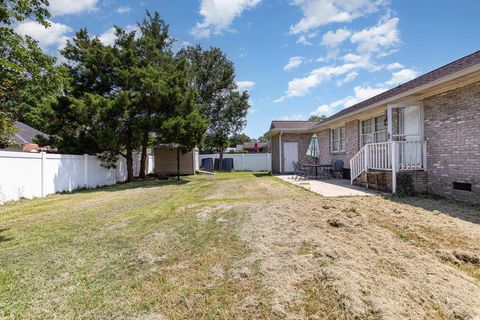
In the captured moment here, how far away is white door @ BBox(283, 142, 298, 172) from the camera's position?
1989 cm

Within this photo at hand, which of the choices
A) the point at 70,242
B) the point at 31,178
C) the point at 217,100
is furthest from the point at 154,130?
the point at 217,100

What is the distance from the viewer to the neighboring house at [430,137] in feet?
23.5

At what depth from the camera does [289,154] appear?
65.5 ft

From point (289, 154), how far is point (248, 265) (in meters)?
17.0

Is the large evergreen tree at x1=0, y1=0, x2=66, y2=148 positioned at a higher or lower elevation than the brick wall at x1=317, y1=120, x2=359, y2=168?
higher

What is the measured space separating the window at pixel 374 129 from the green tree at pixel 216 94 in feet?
62.5

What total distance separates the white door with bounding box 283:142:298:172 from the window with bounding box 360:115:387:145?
6997mm

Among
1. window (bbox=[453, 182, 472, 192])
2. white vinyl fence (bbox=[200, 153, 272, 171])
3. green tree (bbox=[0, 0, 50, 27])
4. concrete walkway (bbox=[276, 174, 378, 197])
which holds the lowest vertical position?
concrete walkway (bbox=[276, 174, 378, 197])

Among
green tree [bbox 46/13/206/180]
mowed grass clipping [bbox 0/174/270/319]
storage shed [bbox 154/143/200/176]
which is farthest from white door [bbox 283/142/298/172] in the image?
mowed grass clipping [bbox 0/174/270/319]

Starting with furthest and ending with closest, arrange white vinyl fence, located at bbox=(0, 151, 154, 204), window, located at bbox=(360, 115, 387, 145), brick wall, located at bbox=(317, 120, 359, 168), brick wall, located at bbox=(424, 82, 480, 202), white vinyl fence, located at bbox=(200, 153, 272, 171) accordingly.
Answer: white vinyl fence, located at bbox=(200, 153, 272, 171) → brick wall, located at bbox=(317, 120, 359, 168) → window, located at bbox=(360, 115, 387, 145) → white vinyl fence, located at bbox=(0, 151, 154, 204) → brick wall, located at bbox=(424, 82, 480, 202)

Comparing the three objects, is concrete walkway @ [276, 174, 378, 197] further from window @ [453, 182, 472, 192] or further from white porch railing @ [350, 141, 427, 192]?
window @ [453, 182, 472, 192]

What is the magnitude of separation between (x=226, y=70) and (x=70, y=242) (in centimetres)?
2886

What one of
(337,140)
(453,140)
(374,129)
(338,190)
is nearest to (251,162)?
(337,140)

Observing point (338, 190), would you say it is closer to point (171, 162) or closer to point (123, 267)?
point (123, 267)
